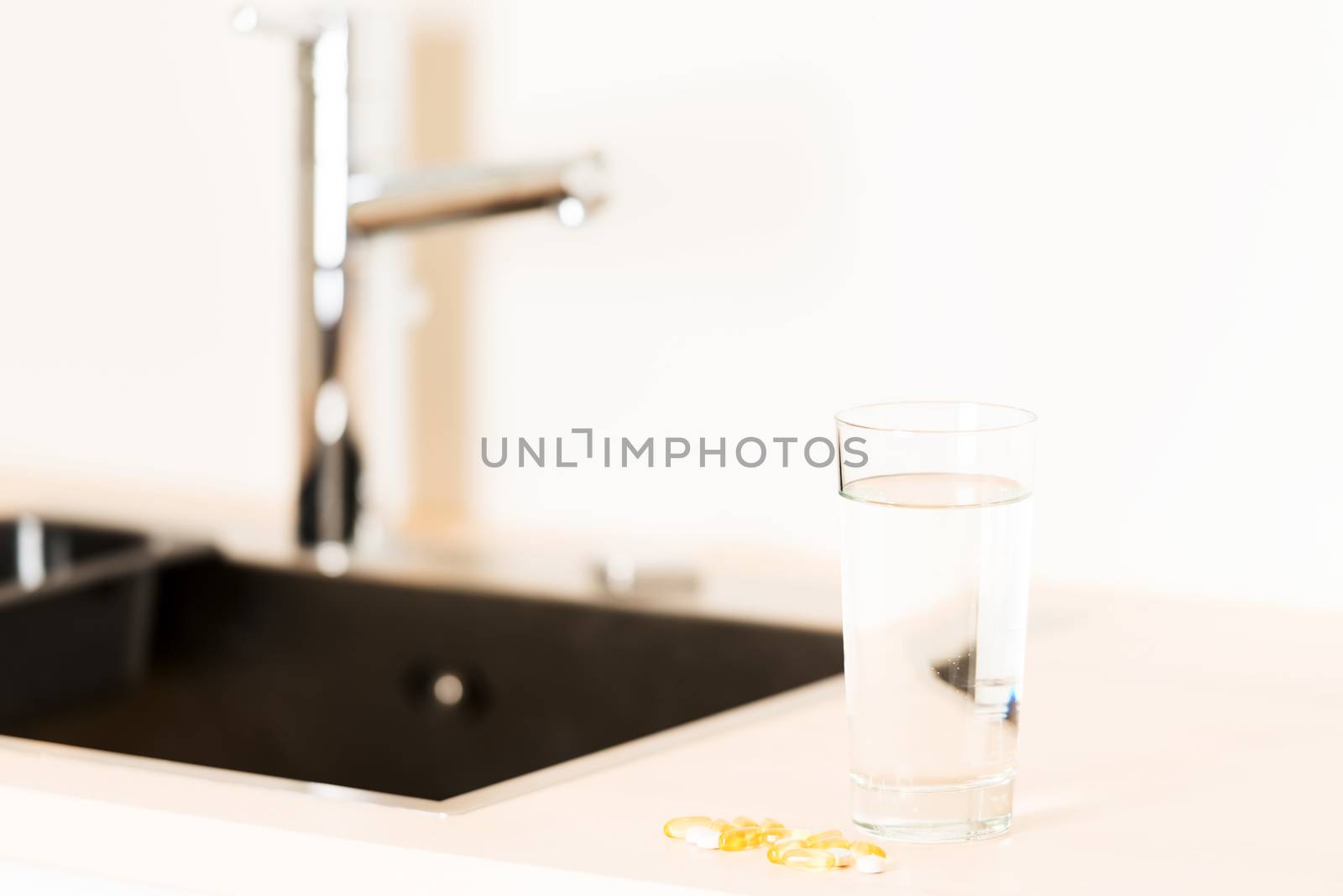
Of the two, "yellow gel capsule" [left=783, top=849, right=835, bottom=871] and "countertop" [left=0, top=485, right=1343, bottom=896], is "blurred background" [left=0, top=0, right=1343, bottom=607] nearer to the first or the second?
"countertop" [left=0, top=485, right=1343, bottom=896]

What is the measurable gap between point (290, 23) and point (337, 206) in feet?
0.42

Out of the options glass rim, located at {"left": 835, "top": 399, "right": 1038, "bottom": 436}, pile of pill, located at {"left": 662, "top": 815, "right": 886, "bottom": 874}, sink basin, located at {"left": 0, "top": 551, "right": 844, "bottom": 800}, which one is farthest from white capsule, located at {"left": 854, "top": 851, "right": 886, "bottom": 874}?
sink basin, located at {"left": 0, "top": 551, "right": 844, "bottom": 800}

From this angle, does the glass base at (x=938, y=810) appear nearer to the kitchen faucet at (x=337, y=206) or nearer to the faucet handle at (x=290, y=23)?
the kitchen faucet at (x=337, y=206)

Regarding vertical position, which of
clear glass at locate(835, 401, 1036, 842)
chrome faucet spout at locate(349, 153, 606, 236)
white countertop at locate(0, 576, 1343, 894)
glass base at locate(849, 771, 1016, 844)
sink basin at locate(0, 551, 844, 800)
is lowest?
sink basin at locate(0, 551, 844, 800)

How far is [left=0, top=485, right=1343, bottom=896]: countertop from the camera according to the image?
0.61 meters

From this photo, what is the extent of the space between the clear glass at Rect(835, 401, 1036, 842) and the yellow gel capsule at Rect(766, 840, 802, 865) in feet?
0.11

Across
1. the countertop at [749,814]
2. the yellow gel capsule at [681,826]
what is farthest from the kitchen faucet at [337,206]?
the yellow gel capsule at [681,826]

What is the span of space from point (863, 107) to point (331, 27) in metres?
0.38

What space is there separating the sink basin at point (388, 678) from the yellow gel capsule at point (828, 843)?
35 cm

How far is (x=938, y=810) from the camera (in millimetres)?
637

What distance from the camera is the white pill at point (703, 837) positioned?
630 millimetres

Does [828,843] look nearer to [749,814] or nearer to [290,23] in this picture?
[749,814]

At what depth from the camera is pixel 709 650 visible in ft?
3.33

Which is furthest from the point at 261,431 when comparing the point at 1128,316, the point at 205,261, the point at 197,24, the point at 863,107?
the point at 1128,316
